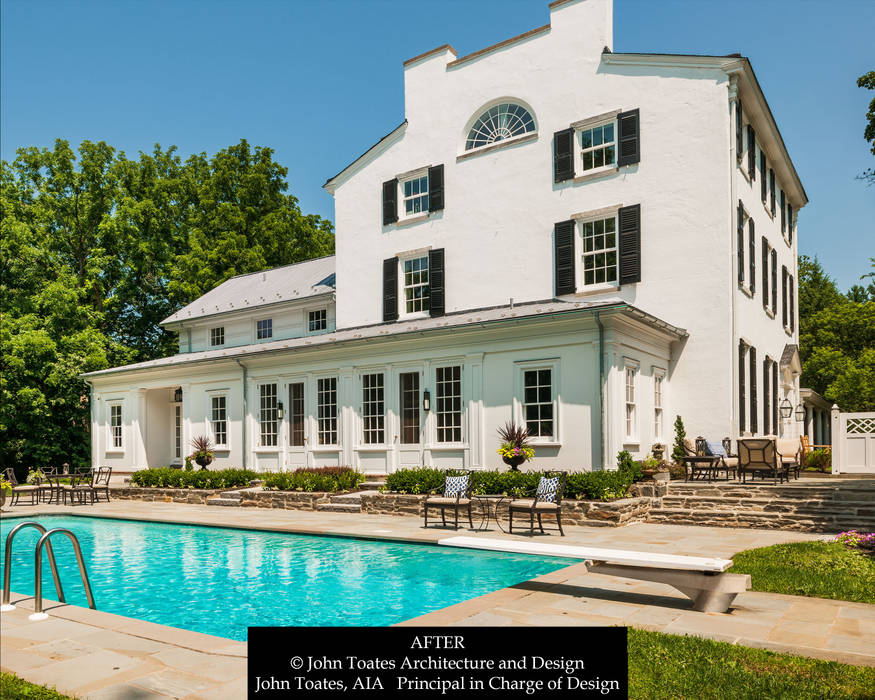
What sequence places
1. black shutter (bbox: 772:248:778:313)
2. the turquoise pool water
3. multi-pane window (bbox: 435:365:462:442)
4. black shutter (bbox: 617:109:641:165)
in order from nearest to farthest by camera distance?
1. the turquoise pool water
2. multi-pane window (bbox: 435:365:462:442)
3. black shutter (bbox: 617:109:641:165)
4. black shutter (bbox: 772:248:778:313)

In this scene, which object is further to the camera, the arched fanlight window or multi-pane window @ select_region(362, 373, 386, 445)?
the arched fanlight window

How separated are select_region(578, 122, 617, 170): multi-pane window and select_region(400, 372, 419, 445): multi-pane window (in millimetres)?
7547

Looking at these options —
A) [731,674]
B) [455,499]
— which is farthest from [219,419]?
[731,674]

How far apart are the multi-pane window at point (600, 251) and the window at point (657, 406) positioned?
289cm

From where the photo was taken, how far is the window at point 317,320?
25.5 metres

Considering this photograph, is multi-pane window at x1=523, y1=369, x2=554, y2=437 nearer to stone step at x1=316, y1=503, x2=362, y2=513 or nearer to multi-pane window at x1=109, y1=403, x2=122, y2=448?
stone step at x1=316, y1=503, x2=362, y2=513

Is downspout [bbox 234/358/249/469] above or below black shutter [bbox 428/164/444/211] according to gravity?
below

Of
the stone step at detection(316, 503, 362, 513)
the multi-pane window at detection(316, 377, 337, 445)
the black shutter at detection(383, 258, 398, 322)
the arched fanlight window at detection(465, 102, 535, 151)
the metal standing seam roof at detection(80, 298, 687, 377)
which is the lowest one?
the stone step at detection(316, 503, 362, 513)

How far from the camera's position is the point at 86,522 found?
17.5m

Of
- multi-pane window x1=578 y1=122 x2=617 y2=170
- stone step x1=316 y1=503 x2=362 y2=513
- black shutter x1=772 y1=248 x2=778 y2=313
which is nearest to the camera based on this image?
stone step x1=316 y1=503 x2=362 y2=513

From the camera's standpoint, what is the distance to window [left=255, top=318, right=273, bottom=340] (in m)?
27.0

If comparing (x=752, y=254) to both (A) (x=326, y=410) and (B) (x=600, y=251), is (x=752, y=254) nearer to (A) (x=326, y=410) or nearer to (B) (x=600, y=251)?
(B) (x=600, y=251)

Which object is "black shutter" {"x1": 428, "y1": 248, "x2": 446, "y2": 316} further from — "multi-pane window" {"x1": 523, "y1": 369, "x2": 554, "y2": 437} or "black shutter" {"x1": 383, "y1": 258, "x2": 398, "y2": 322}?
"multi-pane window" {"x1": 523, "y1": 369, "x2": 554, "y2": 437}
